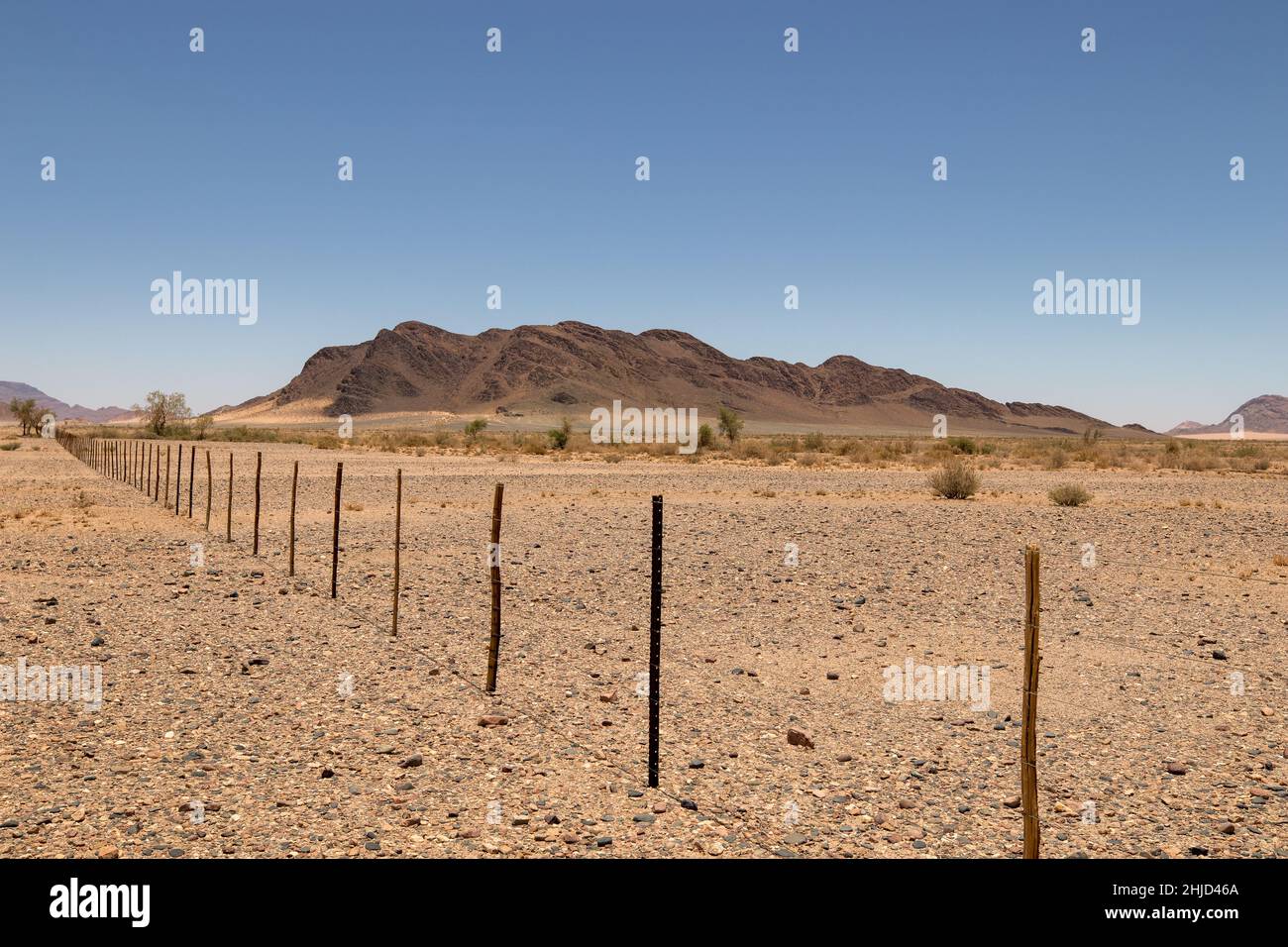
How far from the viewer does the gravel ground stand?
6.11m

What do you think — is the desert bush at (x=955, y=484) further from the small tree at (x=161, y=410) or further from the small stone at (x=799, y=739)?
the small tree at (x=161, y=410)

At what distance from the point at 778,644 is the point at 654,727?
477 cm

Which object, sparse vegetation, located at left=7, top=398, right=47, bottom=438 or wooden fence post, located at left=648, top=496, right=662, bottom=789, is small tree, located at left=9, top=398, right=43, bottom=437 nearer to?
sparse vegetation, located at left=7, top=398, right=47, bottom=438

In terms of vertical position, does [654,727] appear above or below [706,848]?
above

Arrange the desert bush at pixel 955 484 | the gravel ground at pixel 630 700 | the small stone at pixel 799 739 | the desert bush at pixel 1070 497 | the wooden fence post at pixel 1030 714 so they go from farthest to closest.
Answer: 1. the desert bush at pixel 955 484
2. the desert bush at pixel 1070 497
3. the small stone at pixel 799 739
4. the gravel ground at pixel 630 700
5. the wooden fence post at pixel 1030 714

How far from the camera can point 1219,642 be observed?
451 inches

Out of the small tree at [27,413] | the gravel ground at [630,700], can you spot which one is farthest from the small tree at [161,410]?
the gravel ground at [630,700]

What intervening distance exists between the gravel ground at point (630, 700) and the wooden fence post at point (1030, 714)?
1.59 ft

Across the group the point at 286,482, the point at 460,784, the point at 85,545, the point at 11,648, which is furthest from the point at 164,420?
the point at 460,784

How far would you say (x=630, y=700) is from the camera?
908cm

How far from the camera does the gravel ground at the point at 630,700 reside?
6.11m

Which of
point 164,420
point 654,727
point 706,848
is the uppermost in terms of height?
point 164,420
